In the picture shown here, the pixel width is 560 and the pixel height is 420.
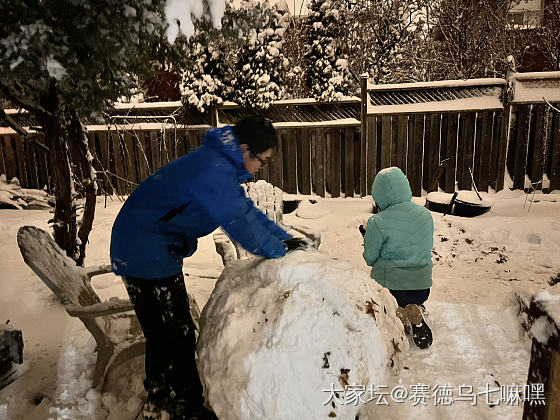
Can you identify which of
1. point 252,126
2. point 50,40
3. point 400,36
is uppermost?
point 400,36

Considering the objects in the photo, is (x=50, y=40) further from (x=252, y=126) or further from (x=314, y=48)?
(x=314, y=48)

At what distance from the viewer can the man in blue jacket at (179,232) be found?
87.4 inches

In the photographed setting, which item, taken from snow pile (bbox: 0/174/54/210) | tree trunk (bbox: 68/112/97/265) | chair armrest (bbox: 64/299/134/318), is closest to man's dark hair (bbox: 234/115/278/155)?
chair armrest (bbox: 64/299/134/318)

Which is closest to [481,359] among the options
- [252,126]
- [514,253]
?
[252,126]

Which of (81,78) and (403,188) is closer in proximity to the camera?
(81,78)

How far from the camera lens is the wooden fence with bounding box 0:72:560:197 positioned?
730cm

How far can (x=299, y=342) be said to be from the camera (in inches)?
77.7

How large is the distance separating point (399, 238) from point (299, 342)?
169 centimetres

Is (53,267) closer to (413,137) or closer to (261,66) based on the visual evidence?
(261,66)

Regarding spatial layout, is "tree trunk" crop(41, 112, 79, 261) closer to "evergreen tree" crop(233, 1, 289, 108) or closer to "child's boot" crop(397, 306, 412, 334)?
"child's boot" crop(397, 306, 412, 334)

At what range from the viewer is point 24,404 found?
272 centimetres

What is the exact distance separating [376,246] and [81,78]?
8.28 feet

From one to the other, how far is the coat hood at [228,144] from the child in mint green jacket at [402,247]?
1.53 metres

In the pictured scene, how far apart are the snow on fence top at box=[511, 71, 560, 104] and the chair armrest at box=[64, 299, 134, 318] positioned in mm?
6952
